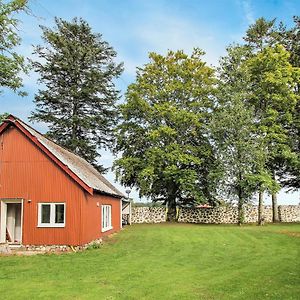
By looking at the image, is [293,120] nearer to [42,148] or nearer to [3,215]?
[42,148]

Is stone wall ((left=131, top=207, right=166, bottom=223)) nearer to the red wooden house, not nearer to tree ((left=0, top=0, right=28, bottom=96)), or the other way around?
the red wooden house

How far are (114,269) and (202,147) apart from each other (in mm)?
23359

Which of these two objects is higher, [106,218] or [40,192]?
[40,192]

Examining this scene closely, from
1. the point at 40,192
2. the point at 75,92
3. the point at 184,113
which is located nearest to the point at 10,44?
the point at 40,192

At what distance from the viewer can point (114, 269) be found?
11.7 m

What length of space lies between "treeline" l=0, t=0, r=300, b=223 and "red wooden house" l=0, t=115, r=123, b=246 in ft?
49.5

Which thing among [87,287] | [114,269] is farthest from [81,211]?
[87,287]

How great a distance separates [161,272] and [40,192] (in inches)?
334

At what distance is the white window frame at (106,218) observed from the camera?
70.1 feet

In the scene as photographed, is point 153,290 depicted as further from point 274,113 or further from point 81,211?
point 274,113

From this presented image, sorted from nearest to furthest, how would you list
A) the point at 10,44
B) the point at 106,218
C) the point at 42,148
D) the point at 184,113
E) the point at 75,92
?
1. the point at 42,148
2. the point at 10,44
3. the point at 106,218
4. the point at 184,113
5. the point at 75,92

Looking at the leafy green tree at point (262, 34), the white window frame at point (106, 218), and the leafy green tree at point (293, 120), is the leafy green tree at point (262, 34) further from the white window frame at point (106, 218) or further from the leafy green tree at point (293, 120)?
the white window frame at point (106, 218)

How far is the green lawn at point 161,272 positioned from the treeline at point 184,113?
13134 millimetres

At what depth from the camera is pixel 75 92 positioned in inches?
1438
